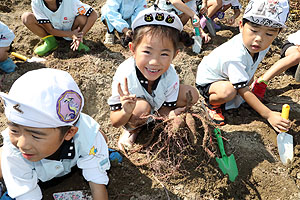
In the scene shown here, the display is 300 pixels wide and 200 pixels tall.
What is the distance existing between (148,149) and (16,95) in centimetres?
100

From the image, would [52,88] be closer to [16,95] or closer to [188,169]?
[16,95]

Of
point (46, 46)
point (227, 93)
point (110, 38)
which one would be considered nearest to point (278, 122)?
point (227, 93)

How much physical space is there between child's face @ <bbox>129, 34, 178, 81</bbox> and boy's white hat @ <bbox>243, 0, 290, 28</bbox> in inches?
26.0

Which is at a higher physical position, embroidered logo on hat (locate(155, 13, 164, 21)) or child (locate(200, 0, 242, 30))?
embroidered logo on hat (locate(155, 13, 164, 21))

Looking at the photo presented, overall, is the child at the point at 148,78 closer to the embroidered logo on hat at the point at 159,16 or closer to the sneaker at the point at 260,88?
the embroidered logo on hat at the point at 159,16

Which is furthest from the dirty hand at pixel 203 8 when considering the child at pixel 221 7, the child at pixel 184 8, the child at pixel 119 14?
the child at pixel 119 14

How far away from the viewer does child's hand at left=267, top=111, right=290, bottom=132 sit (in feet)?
6.55

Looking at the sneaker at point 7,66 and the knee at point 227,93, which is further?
the sneaker at point 7,66

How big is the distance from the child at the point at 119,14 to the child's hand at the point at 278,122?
165 centimetres

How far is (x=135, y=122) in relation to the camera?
1896 millimetres

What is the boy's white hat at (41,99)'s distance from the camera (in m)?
1.10

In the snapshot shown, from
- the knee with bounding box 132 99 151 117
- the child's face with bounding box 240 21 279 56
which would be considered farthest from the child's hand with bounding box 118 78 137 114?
the child's face with bounding box 240 21 279 56

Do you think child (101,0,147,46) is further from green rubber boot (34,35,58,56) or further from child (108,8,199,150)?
child (108,8,199,150)

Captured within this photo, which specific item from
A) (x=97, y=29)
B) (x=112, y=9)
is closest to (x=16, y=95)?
(x=112, y=9)
